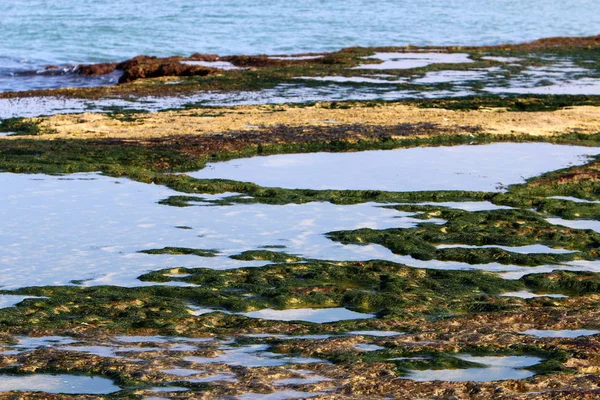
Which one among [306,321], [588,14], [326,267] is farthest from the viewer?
[588,14]

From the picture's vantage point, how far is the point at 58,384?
6.76 metres

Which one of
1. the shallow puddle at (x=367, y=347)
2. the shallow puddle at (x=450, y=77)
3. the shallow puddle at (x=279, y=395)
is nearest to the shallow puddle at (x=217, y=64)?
the shallow puddle at (x=450, y=77)

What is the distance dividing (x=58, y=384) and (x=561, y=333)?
13.5 ft

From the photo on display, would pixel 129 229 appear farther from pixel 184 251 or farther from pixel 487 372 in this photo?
pixel 487 372

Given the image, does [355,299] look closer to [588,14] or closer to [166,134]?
[166,134]

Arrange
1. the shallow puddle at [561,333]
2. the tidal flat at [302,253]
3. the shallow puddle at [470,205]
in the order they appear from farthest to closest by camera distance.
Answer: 1. the shallow puddle at [470,205]
2. the shallow puddle at [561,333]
3. the tidal flat at [302,253]

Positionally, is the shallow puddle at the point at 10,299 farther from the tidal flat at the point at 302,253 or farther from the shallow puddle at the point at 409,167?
the shallow puddle at the point at 409,167

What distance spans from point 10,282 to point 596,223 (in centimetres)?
723

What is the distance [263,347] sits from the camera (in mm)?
7566

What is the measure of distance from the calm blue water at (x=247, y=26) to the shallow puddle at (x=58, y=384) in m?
→ 25.2

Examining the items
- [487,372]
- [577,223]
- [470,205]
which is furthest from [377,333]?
[470,205]

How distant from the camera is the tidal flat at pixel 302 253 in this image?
23.0ft

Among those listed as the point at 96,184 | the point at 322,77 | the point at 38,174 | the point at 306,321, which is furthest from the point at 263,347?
the point at 322,77

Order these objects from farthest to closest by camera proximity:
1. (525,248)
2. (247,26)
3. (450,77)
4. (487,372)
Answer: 1. (247,26)
2. (450,77)
3. (525,248)
4. (487,372)
